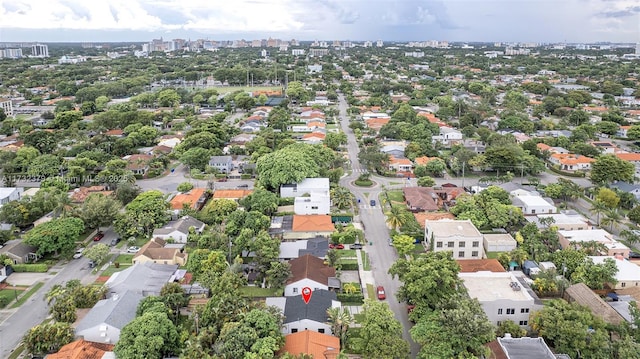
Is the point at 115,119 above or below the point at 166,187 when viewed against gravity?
above

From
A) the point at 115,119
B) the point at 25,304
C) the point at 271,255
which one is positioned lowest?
the point at 25,304

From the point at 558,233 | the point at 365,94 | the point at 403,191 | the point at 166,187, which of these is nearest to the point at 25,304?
the point at 166,187

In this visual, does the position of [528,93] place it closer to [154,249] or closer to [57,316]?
[154,249]

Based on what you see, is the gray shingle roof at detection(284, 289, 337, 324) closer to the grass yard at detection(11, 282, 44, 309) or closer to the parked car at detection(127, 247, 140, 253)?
the parked car at detection(127, 247, 140, 253)

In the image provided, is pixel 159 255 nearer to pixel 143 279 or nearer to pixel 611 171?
pixel 143 279

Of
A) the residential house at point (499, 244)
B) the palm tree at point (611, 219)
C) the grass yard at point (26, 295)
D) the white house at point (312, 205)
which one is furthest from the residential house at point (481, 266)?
the grass yard at point (26, 295)

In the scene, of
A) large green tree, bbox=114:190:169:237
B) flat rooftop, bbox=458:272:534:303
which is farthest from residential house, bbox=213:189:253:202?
flat rooftop, bbox=458:272:534:303

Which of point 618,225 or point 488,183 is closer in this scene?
point 618,225
